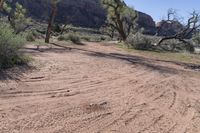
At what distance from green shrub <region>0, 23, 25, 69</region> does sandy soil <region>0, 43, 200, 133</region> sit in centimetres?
64

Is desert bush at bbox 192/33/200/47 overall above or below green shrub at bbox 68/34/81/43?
below

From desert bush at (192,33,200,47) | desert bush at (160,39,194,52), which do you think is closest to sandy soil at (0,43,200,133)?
desert bush at (160,39,194,52)

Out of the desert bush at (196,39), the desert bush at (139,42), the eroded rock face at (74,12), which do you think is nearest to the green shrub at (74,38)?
the desert bush at (139,42)

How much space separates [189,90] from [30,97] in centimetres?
556

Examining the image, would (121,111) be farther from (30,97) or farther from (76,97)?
(30,97)

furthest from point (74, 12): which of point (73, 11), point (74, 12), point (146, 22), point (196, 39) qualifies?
A: point (196, 39)

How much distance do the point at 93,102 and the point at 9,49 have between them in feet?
14.7

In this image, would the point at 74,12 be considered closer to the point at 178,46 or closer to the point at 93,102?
the point at 178,46

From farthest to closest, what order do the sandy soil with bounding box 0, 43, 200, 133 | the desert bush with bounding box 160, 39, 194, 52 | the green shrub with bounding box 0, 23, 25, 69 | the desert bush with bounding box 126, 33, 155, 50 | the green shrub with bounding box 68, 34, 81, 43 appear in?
1. the desert bush with bounding box 160, 39, 194, 52
2. the green shrub with bounding box 68, 34, 81, 43
3. the desert bush with bounding box 126, 33, 155, 50
4. the green shrub with bounding box 0, 23, 25, 69
5. the sandy soil with bounding box 0, 43, 200, 133

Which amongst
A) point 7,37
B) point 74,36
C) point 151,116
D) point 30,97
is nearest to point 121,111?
point 151,116

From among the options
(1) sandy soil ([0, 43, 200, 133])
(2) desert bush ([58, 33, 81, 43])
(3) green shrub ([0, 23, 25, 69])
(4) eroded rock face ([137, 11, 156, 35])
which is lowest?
(4) eroded rock face ([137, 11, 156, 35])

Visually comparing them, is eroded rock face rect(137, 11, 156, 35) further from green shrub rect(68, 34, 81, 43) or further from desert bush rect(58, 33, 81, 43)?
green shrub rect(68, 34, 81, 43)

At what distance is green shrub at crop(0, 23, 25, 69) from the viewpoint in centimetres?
1299

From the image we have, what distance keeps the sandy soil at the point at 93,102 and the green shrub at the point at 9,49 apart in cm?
64
